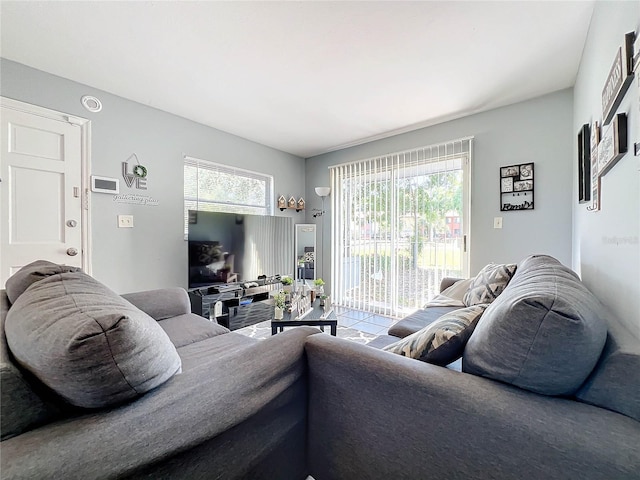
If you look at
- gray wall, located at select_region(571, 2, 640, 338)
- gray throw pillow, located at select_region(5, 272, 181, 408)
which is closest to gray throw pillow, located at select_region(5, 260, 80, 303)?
gray throw pillow, located at select_region(5, 272, 181, 408)

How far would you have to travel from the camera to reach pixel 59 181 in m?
2.32

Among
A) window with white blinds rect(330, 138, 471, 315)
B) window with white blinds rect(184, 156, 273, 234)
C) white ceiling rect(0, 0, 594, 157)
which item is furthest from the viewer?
window with white blinds rect(184, 156, 273, 234)

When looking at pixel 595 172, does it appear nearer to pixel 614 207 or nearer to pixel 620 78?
pixel 614 207

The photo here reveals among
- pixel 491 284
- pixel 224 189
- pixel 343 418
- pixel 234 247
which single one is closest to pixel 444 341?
pixel 343 418

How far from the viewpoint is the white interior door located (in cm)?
208

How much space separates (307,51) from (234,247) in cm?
222

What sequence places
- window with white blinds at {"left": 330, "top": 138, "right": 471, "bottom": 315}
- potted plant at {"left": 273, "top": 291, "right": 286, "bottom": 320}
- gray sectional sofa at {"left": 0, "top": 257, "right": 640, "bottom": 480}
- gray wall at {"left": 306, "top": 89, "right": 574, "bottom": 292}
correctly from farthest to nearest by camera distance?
window with white blinds at {"left": 330, "top": 138, "right": 471, "bottom": 315} < gray wall at {"left": 306, "top": 89, "right": 574, "bottom": 292} < potted plant at {"left": 273, "top": 291, "right": 286, "bottom": 320} < gray sectional sofa at {"left": 0, "top": 257, "right": 640, "bottom": 480}

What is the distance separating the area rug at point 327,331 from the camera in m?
2.76

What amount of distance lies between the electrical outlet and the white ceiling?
1.20 meters

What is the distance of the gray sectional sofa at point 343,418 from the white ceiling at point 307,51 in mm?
1690

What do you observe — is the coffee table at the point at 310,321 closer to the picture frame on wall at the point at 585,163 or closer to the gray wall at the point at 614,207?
the gray wall at the point at 614,207

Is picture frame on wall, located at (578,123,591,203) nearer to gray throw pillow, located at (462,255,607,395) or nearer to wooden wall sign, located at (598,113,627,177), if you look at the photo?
wooden wall sign, located at (598,113,627,177)

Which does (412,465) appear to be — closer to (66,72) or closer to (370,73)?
(370,73)

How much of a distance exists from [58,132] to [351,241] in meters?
3.40
